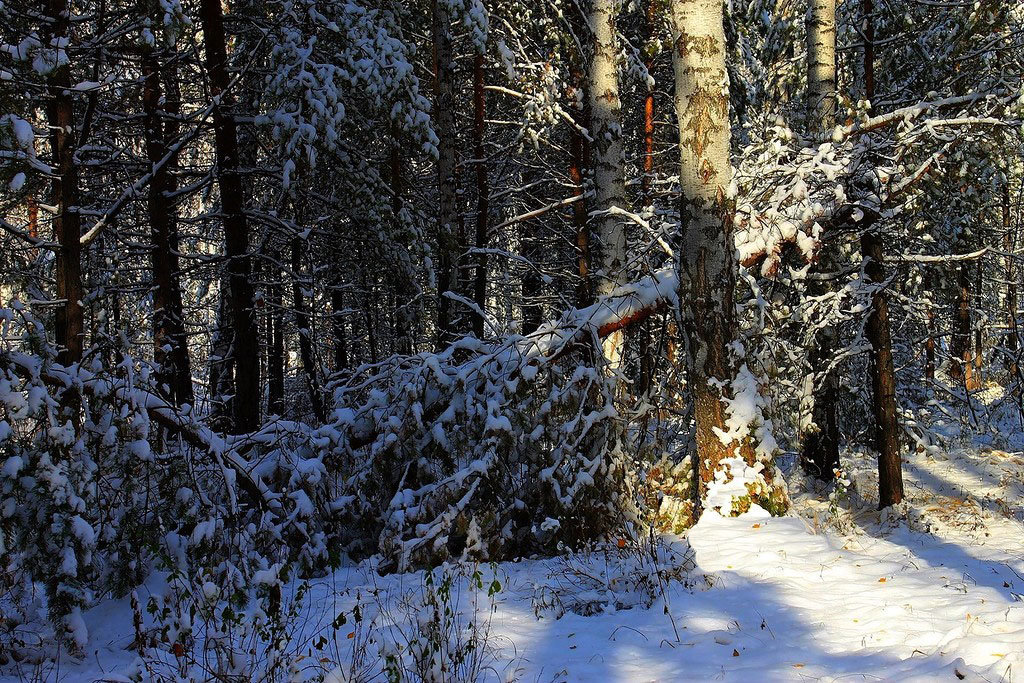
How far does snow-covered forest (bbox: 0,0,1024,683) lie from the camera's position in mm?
3877

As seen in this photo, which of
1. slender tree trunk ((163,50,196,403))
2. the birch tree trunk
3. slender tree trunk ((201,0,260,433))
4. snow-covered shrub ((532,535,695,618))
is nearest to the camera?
snow-covered shrub ((532,535,695,618))

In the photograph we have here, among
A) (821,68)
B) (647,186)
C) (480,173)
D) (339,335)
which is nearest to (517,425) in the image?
(821,68)

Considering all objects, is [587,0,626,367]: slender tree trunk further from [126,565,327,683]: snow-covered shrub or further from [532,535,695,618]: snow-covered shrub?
[126,565,327,683]: snow-covered shrub

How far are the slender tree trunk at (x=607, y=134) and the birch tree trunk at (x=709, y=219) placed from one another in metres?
2.10

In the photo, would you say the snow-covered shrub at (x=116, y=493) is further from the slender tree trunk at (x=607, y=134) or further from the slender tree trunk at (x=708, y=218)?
the slender tree trunk at (x=607, y=134)

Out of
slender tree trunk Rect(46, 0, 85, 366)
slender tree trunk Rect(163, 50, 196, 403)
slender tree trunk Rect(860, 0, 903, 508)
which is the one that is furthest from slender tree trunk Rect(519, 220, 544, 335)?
slender tree trunk Rect(46, 0, 85, 366)

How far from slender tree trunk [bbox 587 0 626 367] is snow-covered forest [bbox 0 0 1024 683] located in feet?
0.11

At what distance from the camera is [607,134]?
25.8ft

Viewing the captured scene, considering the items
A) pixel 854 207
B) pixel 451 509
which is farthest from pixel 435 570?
pixel 854 207

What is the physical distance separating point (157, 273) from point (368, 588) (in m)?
6.02

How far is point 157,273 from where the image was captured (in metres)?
9.32

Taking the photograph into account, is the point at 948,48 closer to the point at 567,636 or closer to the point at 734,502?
the point at 734,502

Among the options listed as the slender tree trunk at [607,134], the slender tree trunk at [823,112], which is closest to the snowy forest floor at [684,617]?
the slender tree trunk at [823,112]

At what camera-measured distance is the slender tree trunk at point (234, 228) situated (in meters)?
8.73
